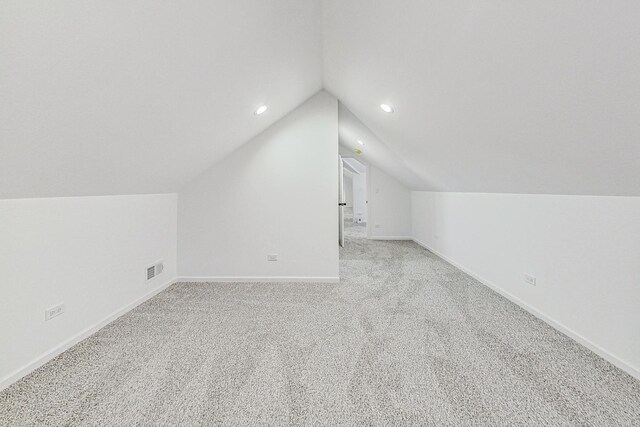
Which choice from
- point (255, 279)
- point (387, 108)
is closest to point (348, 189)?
point (255, 279)

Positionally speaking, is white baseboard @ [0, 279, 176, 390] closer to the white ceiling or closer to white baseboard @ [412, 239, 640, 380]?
the white ceiling

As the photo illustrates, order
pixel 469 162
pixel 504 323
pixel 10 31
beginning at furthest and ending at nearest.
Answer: pixel 469 162
pixel 504 323
pixel 10 31

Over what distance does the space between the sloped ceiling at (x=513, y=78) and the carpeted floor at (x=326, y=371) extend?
3.89 feet

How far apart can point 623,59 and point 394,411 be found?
5.70ft

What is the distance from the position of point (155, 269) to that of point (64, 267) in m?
1.13

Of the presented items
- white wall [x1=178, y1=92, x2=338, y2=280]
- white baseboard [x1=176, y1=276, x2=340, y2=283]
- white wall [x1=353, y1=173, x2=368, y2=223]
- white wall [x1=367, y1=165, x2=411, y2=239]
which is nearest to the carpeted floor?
white baseboard [x1=176, y1=276, x2=340, y2=283]

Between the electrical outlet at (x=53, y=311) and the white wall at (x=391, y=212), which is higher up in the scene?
the white wall at (x=391, y=212)

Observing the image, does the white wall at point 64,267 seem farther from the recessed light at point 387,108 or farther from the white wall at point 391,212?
the white wall at point 391,212

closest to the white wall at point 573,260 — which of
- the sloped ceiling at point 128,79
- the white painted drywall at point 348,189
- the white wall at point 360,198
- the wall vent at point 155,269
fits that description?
the sloped ceiling at point 128,79

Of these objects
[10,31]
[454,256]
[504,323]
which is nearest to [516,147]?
[504,323]

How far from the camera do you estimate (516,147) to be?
1845 mm

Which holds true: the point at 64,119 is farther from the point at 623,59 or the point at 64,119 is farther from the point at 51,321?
the point at 623,59

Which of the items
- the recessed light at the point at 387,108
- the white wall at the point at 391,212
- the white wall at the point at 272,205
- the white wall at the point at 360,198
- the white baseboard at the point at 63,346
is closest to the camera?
the white baseboard at the point at 63,346

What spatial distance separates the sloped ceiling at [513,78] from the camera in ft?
3.33
